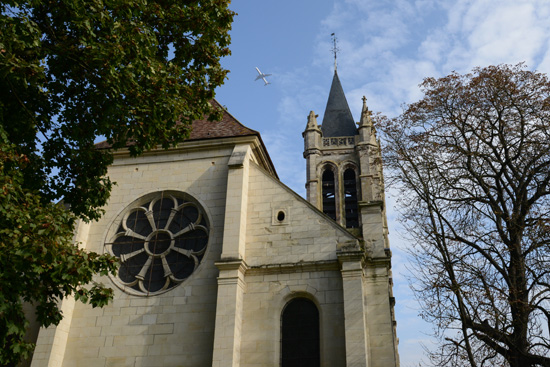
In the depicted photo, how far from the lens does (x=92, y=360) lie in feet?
38.2

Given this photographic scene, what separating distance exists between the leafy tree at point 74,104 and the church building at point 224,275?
280cm

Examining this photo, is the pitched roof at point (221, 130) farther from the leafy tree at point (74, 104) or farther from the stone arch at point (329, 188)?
the stone arch at point (329, 188)

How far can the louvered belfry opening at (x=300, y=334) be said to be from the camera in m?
11.1

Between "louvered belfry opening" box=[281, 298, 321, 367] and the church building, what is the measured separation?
2cm

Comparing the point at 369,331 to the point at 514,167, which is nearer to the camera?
the point at 514,167

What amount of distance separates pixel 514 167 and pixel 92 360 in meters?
10.2

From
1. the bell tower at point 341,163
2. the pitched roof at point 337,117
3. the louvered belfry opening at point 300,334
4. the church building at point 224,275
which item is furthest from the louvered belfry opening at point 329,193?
the louvered belfry opening at point 300,334

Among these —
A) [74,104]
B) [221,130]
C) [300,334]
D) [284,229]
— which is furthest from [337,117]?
[74,104]

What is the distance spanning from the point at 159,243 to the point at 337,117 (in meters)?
25.3

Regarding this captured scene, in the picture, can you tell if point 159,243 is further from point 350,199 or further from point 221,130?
point 350,199

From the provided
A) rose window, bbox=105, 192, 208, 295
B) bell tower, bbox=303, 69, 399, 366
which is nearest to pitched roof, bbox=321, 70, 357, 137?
bell tower, bbox=303, 69, 399, 366

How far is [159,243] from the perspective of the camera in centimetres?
1308

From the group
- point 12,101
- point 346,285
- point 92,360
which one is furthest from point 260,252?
point 12,101

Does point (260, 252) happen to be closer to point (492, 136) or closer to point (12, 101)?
point (492, 136)
